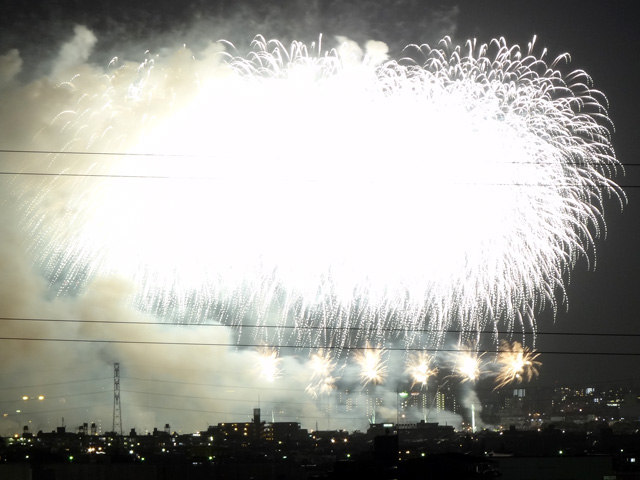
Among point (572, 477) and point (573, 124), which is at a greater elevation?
point (573, 124)

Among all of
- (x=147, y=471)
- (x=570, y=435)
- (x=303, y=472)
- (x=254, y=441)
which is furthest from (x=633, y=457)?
(x=254, y=441)

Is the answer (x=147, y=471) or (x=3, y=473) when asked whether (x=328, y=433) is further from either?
(x=3, y=473)

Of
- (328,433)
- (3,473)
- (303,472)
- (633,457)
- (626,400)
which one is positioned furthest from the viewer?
(626,400)

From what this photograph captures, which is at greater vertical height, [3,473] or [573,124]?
[573,124]

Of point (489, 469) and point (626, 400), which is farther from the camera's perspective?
point (626, 400)

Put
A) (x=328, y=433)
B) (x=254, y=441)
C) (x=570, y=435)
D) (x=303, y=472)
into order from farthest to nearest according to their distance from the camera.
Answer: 1. (x=328, y=433)
2. (x=254, y=441)
3. (x=570, y=435)
4. (x=303, y=472)

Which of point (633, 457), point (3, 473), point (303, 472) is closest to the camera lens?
point (3, 473)

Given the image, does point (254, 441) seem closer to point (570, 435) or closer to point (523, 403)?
point (523, 403)

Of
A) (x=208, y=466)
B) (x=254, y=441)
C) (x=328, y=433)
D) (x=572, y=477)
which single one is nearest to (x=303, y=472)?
(x=208, y=466)

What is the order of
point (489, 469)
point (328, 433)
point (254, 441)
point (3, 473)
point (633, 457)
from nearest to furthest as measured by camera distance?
point (489, 469)
point (3, 473)
point (633, 457)
point (254, 441)
point (328, 433)
